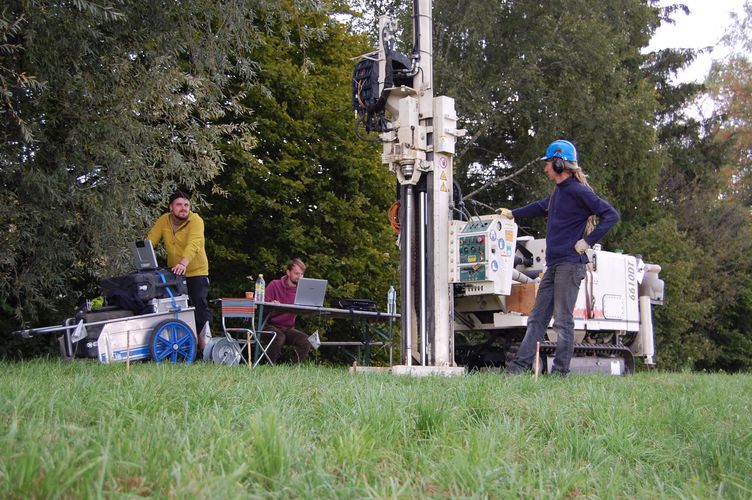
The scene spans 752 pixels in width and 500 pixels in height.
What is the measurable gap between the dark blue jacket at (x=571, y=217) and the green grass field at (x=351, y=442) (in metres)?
3.04

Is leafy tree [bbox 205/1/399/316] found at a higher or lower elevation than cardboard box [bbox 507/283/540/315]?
higher

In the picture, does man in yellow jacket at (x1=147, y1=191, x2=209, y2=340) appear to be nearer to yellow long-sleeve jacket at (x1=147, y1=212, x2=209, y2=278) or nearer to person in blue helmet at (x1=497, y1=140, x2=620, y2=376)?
yellow long-sleeve jacket at (x1=147, y1=212, x2=209, y2=278)

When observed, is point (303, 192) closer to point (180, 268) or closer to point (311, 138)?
point (311, 138)

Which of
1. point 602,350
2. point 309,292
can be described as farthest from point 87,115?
point 602,350

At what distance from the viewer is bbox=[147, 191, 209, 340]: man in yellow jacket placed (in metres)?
9.98

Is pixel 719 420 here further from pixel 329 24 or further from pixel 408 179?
pixel 329 24

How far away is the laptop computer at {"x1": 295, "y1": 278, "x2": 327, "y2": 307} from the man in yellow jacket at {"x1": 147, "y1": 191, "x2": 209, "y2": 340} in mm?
1526

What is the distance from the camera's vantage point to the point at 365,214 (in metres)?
18.5

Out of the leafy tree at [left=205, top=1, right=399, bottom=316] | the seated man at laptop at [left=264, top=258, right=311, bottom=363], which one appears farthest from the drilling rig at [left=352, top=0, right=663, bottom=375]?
the leafy tree at [left=205, top=1, right=399, bottom=316]

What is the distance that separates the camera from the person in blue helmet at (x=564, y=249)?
8.40 metres

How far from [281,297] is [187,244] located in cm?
268

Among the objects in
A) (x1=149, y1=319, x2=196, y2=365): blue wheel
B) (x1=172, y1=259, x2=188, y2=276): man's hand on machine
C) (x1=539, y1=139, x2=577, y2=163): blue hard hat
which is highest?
(x1=539, y1=139, x2=577, y2=163): blue hard hat

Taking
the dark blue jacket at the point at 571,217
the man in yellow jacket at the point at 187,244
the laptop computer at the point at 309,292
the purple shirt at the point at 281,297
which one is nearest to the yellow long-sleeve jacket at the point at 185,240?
the man in yellow jacket at the point at 187,244

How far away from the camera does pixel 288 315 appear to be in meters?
12.4
